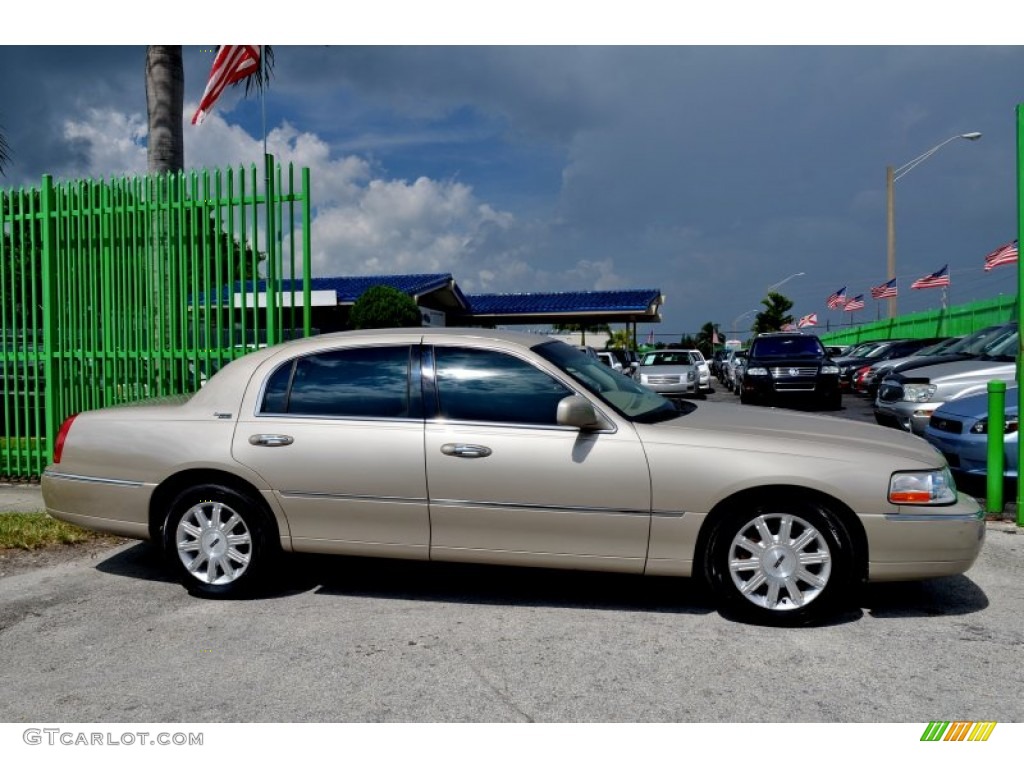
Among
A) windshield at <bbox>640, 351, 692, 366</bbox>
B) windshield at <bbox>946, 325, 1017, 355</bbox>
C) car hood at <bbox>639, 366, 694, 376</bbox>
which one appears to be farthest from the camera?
windshield at <bbox>640, 351, 692, 366</bbox>

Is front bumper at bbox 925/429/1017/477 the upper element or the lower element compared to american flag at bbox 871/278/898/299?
lower

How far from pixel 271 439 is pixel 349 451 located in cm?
49

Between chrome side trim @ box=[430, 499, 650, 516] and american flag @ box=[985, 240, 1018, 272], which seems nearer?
chrome side trim @ box=[430, 499, 650, 516]

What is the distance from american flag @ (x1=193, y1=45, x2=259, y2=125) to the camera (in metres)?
10.7

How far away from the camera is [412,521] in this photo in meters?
4.81

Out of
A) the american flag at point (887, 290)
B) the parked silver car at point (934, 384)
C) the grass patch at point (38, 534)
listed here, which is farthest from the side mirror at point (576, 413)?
the american flag at point (887, 290)

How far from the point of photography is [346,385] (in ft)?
16.6

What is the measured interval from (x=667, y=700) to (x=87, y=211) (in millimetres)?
7693

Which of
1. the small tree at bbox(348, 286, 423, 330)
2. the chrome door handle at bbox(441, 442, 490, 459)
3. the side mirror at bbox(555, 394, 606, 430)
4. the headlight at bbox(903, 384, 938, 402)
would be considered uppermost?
the small tree at bbox(348, 286, 423, 330)

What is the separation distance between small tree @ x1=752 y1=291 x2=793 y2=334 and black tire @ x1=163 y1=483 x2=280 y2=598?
63.7 metres

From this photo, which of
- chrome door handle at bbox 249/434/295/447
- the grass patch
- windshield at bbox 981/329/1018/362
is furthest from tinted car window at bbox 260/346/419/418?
windshield at bbox 981/329/1018/362

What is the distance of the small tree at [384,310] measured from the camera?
74.5 ft

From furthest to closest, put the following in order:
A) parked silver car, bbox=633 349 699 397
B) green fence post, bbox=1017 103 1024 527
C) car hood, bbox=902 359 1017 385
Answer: parked silver car, bbox=633 349 699 397
car hood, bbox=902 359 1017 385
green fence post, bbox=1017 103 1024 527

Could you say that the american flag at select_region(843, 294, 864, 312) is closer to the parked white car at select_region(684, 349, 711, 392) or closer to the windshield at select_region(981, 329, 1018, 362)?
the parked white car at select_region(684, 349, 711, 392)
